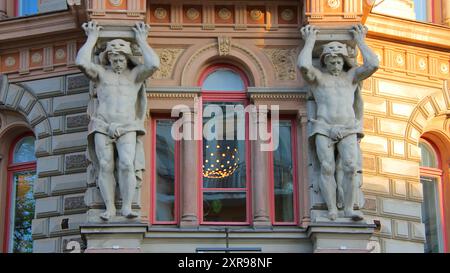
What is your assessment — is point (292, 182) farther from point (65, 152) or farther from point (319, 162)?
point (65, 152)

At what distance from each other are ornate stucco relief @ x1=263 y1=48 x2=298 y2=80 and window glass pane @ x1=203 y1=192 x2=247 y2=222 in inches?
104

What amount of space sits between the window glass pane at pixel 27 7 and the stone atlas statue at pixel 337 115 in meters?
6.90

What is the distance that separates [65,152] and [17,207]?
2.08 m

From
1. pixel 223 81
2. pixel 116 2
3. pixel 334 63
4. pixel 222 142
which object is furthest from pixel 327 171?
pixel 116 2

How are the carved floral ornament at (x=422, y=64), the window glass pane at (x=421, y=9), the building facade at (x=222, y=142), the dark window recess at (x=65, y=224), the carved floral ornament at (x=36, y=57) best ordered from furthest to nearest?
1. the window glass pane at (x=421, y=9)
2. the carved floral ornament at (x=422, y=64)
3. the carved floral ornament at (x=36, y=57)
4. the dark window recess at (x=65, y=224)
5. the building facade at (x=222, y=142)

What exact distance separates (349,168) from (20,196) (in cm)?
790

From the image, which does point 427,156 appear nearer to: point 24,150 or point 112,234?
point 112,234

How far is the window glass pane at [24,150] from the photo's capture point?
3331 centimetres

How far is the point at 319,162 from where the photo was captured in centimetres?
2992

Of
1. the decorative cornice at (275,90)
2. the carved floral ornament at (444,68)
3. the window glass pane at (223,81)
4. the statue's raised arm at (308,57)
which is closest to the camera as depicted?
the statue's raised arm at (308,57)

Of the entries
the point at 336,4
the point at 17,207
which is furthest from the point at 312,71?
the point at 17,207

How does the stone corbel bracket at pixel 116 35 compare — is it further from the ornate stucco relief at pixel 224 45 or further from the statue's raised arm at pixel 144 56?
the ornate stucco relief at pixel 224 45

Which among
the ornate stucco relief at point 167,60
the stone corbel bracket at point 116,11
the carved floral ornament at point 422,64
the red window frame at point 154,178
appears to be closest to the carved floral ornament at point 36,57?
the stone corbel bracket at point 116,11

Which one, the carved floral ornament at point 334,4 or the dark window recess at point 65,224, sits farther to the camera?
the dark window recess at point 65,224
